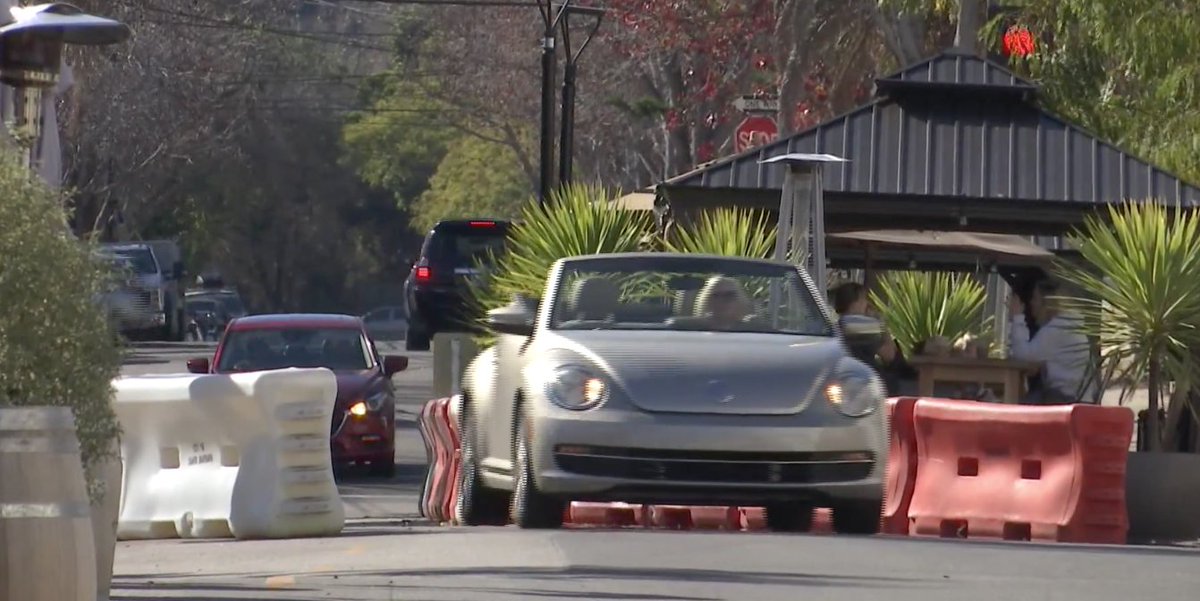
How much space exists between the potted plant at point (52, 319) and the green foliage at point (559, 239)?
8745 mm

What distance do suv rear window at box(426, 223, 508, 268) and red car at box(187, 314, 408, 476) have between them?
9.75 m

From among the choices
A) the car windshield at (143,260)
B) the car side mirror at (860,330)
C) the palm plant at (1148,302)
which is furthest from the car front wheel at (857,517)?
the car windshield at (143,260)

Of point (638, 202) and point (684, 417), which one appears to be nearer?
point (684, 417)

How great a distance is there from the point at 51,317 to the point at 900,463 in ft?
23.7

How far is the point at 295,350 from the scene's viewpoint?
20172 millimetres

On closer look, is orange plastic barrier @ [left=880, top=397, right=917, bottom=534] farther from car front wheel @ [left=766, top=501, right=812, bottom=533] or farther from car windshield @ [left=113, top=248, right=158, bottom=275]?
car windshield @ [left=113, top=248, right=158, bottom=275]

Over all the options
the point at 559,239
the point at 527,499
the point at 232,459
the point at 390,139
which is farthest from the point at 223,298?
the point at 527,499

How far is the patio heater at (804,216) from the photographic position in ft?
51.2

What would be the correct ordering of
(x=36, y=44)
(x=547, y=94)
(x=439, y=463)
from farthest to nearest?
(x=547, y=94), (x=439, y=463), (x=36, y=44)

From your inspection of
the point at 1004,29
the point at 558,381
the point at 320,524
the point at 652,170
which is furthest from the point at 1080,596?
the point at 652,170

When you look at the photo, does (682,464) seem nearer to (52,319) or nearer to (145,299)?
(52,319)

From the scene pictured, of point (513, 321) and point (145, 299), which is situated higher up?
point (513, 321)

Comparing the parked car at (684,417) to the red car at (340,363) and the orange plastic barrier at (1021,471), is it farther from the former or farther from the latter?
the red car at (340,363)

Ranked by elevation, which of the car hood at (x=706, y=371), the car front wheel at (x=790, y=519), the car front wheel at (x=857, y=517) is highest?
the car hood at (x=706, y=371)
